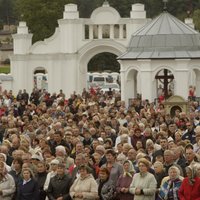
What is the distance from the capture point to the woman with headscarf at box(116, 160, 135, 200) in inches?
866

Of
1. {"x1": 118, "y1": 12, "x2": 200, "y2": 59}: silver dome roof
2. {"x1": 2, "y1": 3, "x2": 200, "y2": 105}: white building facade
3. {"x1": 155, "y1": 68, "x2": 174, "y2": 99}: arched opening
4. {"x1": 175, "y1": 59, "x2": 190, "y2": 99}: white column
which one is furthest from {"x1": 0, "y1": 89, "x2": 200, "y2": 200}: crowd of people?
{"x1": 2, "y1": 3, "x2": 200, "y2": 105}: white building facade

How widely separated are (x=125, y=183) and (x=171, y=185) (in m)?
1.08

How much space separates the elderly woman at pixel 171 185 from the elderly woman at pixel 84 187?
122cm

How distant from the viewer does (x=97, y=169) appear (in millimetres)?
23609

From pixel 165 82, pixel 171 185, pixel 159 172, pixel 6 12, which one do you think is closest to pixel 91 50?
pixel 165 82

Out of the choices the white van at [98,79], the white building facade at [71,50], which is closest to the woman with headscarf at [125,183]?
the white building facade at [71,50]

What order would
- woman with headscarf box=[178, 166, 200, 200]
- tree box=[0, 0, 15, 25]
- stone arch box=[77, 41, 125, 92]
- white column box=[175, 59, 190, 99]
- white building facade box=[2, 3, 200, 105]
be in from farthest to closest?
tree box=[0, 0, 15, 25] → white building facade box=[2, 3, 200, 105] → stone arch box=[77, 41, 125, 92] → white column box=[175, 59, 190, 99] → woman with headscarf box=[178, 166, 200, 200]

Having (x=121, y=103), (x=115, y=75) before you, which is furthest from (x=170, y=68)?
(x=115, y=75)

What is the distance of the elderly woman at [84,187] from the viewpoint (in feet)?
71.7

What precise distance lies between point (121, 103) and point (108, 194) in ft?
76.9

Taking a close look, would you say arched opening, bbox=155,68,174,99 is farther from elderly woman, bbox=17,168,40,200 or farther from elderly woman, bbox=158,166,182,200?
elderly woman, bbox=158,166,182,200

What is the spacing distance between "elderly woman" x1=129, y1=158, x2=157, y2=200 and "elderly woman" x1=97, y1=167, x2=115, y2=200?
18.4 inches

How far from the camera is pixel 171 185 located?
2134cm

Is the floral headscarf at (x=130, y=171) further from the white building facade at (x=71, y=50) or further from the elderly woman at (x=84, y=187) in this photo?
the white building facade at (x=71, y=50)
